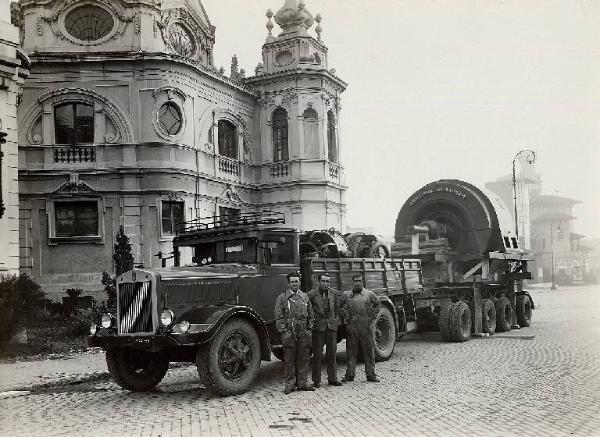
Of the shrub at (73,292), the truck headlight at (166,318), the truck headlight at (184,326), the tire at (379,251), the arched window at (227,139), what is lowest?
the shrub at (73,292)

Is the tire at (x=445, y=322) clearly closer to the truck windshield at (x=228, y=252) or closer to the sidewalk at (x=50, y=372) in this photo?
the truck windshield at (x=228, y=252)

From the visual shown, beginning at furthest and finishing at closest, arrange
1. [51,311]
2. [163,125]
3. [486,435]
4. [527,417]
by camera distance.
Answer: [163,125], [51,311], [527,417], [486,435]

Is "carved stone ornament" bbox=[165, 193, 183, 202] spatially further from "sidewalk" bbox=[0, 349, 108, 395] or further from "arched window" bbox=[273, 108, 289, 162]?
"sidewalk" bbox=[0, 349, 108, 395]

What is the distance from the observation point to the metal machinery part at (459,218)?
679 inches

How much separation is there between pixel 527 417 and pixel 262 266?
4706 millimetres

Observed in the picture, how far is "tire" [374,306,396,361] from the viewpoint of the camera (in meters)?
12.2

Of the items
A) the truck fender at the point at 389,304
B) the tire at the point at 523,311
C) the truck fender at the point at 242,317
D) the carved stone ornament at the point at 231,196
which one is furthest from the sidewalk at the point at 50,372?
the tire at the point at 523,311

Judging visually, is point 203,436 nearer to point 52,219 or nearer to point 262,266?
point 262,266

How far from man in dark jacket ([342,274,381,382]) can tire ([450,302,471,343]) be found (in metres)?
5.15

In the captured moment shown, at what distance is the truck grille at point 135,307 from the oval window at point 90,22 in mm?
15527

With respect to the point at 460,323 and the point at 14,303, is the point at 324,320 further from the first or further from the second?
the point at 14,303

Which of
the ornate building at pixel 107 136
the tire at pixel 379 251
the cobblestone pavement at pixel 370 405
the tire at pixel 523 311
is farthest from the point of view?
the ornate building at pixel 107 136

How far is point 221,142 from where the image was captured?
84.0 ft

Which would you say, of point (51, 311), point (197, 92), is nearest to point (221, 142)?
point (197, 92)
